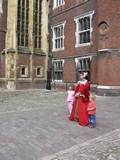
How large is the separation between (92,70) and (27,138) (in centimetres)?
1425

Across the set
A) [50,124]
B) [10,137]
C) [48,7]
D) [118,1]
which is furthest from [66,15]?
[10,137]

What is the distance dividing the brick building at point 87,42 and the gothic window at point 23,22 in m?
2.09

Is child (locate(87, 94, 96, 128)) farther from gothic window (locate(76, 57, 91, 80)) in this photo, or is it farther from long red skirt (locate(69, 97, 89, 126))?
gothic window (locate(76, 57, 91, 80))

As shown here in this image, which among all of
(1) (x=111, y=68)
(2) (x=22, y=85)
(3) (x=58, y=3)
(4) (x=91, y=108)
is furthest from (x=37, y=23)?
(4) (x=91, y=108)

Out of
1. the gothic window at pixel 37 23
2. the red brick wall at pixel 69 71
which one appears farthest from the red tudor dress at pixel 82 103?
the gothic window at pixel 37 23

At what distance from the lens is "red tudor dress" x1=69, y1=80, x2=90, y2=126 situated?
9.54 meters

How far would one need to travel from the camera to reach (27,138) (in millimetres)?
7730

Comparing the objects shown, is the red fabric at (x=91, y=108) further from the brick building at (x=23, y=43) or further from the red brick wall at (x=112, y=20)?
the brick building at (x=23, y=43)

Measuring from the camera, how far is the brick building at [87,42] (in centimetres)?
1891

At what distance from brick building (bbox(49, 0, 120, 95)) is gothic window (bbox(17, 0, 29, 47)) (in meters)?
2.09

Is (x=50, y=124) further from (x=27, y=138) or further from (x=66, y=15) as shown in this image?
(x=66, y=15)

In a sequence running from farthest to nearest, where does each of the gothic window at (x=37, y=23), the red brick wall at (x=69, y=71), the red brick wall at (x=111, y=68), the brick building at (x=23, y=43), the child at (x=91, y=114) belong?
the gothic window at (x=37, y=23) < the brick building at (x=23, y=43) < the red brick wall at (x=69, y=71) < the red brick wall at (x=111, y=68) < the child at (x=91, y=114)

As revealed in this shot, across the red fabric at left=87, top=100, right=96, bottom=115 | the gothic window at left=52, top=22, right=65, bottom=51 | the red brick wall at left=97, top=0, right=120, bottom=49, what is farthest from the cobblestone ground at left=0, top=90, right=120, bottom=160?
the gothic window at left=52, top=22, right=65, bottom=51

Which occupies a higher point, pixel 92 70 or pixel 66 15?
pixel 66 15
